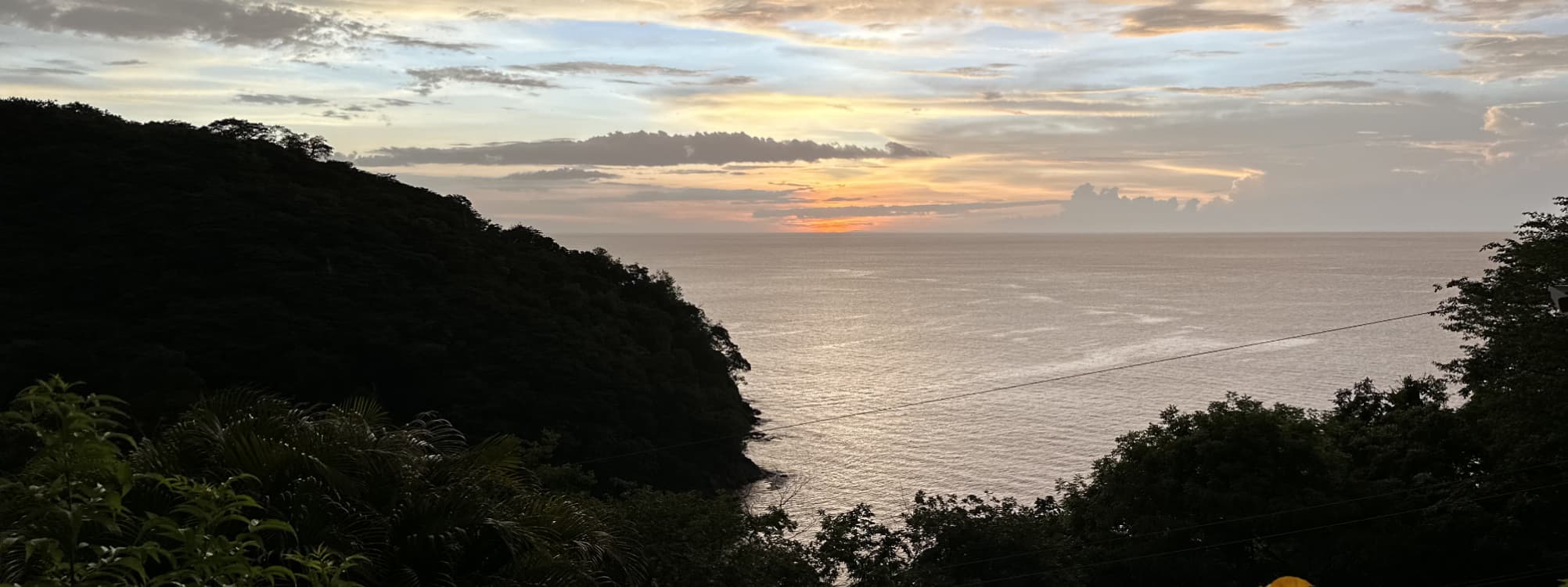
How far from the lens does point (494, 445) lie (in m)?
7.47

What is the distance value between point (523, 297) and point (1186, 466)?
3613 cm

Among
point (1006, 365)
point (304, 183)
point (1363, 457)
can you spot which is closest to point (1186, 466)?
point (1363, 457)

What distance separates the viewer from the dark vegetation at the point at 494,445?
18.0ft

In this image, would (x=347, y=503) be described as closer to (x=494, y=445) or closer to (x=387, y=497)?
(x=387, y=497)

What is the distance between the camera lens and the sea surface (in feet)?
168

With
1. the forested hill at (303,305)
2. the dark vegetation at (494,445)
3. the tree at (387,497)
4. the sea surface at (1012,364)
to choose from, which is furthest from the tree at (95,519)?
the sea surface at (1012,364)

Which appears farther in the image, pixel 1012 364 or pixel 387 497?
pixel 1012 364

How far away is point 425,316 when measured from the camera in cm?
4703

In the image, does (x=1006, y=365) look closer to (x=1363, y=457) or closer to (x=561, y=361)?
(x=561, y=361)

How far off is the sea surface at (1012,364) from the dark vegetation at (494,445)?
22.3ft

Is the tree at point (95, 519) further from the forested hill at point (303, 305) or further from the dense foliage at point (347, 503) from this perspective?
the forested hill at point (303, 305)

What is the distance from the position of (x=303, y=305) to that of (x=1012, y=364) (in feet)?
159

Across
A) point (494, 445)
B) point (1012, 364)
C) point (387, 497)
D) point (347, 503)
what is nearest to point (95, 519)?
point (347, 503)

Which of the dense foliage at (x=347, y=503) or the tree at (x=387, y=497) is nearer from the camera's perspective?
the dense foliage at (x=347, y=503)
